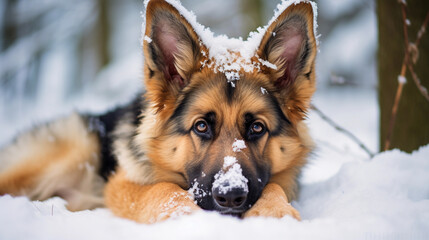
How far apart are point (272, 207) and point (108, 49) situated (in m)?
12.8

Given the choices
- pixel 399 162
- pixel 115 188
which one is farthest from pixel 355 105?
pixel 115 188

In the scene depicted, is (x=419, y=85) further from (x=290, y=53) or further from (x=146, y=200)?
(x=146, y=200)

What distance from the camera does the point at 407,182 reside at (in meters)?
2.66

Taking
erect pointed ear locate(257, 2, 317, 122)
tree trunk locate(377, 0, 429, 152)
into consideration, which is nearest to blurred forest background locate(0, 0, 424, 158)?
tree trunk locate(377, 0, 429, 152)

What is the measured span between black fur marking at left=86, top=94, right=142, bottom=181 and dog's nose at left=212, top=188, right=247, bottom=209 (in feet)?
4.96

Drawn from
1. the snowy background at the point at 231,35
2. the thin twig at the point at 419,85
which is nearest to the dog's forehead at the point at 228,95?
the snowy background at the point at 231,35

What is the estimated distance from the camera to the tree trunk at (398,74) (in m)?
3.37

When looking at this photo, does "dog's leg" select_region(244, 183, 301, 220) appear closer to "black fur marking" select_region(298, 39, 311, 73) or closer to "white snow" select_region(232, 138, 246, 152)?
"white snow" select_region(232, 138, 246, 152)

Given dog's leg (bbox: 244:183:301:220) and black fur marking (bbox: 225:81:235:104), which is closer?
dog's leg (bbox: 244:183:301:220)

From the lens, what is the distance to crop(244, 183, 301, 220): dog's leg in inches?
88.8

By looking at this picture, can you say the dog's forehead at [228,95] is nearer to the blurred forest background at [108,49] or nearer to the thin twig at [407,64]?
the thin twig at [407,64]

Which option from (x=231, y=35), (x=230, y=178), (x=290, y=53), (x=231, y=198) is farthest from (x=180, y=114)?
(x=231, y=35)

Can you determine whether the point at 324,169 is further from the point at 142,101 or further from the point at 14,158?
the point at 14,158

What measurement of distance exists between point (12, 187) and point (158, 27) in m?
2.29
